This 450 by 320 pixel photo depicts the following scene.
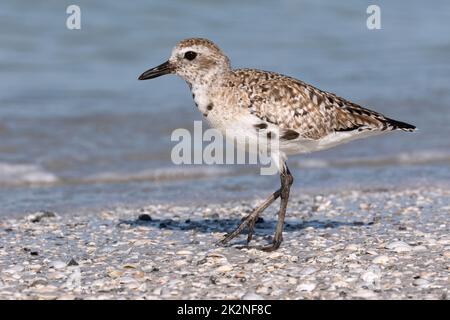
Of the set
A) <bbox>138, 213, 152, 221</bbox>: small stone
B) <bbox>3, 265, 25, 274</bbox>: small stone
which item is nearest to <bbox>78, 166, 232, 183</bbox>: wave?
<bbox>138, 213, 152, 221</bbox>: small stone

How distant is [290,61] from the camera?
19438 millimetres

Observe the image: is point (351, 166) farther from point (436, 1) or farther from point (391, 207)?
point (436, 1)

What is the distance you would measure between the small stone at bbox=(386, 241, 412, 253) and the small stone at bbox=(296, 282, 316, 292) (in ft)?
4.36

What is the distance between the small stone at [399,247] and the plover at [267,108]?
3.51 feet

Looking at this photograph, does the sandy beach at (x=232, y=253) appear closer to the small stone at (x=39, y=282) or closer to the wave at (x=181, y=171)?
the small stone at (x=39, y=282)

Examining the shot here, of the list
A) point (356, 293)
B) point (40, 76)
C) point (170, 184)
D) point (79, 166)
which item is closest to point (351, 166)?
point (170, 184)

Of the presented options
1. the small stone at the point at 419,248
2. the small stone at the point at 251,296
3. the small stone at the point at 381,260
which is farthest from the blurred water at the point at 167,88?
the small stone at the point at 251,296

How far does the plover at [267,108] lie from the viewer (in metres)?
8.74

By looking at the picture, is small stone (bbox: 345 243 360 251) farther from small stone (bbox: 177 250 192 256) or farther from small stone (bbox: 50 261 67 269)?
small stone (bbox: 50 261 67 269)

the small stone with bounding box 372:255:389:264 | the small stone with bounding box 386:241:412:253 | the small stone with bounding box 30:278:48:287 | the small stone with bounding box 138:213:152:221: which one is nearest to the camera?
the small stone with bounding box 30:278:48:287

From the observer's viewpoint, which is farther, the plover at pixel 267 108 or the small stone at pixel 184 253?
the small stone at pixel 184 253

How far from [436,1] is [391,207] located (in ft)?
49.1

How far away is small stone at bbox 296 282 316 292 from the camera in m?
7.59

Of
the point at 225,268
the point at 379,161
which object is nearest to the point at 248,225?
the point at 225,268
